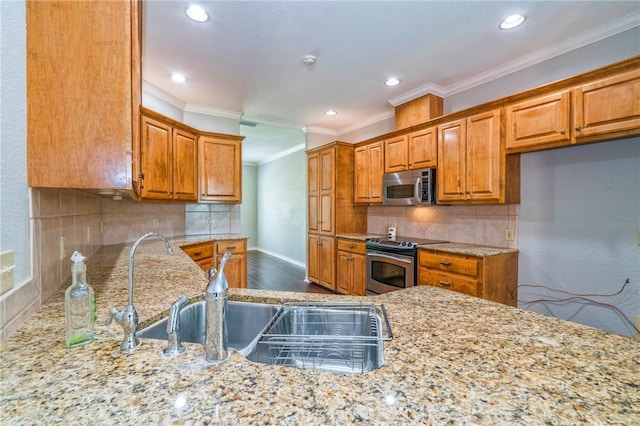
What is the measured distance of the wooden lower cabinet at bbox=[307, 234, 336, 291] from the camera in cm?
427

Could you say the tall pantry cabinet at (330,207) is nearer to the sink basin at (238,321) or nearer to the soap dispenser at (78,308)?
the sink basin at (238,321)

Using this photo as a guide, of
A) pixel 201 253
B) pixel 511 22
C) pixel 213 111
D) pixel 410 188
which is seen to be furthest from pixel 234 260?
pixel 511 22

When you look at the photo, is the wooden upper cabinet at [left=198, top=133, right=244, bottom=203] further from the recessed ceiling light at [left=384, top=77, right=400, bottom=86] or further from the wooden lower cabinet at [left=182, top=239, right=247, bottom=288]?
the recessed ceiling light at [left=384, top=77, right=400, bottom=86]

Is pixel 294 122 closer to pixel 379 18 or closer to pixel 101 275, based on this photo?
pixel 379 18

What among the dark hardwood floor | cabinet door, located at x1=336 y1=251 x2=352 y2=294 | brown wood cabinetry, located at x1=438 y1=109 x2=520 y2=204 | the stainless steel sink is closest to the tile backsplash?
brown wood cabinetry, located at x1=438 y1=109 x2=520 y2=204

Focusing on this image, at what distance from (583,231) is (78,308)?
3219 millimetres

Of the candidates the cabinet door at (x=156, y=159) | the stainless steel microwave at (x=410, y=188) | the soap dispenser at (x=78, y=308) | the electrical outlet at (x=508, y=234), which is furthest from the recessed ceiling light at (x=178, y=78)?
the electrical outlet at (x=508, y=234)

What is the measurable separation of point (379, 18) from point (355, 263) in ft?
9.01

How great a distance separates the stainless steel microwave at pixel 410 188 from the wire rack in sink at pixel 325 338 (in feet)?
7.70

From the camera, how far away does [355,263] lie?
3.85 metres

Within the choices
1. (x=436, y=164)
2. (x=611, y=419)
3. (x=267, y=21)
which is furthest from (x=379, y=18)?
(x=611, y=419)

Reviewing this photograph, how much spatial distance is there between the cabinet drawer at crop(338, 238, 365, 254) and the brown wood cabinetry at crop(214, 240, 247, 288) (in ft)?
4.45

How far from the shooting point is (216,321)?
709mm

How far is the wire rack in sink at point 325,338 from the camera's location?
94 centimetres
